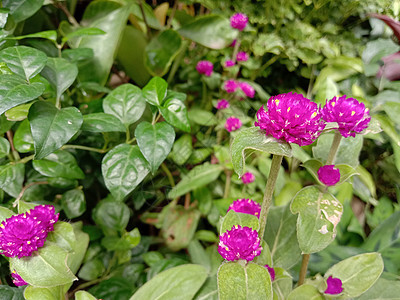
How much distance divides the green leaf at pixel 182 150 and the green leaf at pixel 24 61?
43 cm

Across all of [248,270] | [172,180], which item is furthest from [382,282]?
[172,180]

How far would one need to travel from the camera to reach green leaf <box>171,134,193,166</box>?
0.91 meters

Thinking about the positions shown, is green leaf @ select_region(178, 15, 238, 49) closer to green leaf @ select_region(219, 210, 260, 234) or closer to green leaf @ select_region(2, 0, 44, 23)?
green leaf @ select_region(2, 0, 44, 23)

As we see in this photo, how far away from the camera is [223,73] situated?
1167 mm

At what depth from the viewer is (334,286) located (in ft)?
1.77

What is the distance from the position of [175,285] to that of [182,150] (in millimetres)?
397

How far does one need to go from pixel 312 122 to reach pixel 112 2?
80cm

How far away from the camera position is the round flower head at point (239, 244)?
43 centimetres

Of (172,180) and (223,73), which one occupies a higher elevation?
(223,73)

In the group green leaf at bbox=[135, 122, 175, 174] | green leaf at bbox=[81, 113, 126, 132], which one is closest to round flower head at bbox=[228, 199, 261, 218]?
green leaf at bbox=[135, 122, 175, 174]

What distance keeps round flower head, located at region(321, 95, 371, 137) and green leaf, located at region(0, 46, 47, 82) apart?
49 centimetres

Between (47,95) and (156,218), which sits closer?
(47,95)

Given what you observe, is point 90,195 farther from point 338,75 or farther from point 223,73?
point 338,75

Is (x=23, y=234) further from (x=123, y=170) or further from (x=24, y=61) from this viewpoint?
(x=24, y=61)
